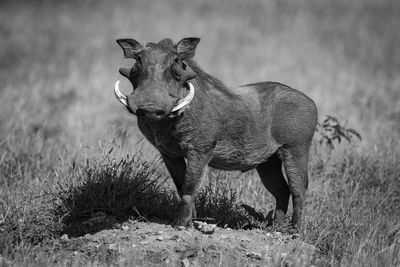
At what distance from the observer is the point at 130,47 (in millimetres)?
4023

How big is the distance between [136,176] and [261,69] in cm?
735

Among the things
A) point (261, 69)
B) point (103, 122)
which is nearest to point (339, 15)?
point (261, 69)

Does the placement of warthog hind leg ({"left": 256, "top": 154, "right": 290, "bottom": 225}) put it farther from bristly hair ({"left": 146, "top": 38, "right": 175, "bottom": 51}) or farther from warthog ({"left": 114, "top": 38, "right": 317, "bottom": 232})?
bristly hair ({"left": 146, "top": 38, "right": 175, "bottom": 51})

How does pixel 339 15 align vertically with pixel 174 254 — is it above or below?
above

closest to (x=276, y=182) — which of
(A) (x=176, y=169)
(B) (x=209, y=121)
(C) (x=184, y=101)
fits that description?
(A) (x=176, y=169)

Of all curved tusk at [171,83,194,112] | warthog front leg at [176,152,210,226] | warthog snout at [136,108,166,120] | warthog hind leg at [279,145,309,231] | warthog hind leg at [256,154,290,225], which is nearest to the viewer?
warthog snout at [136,108,166,120]

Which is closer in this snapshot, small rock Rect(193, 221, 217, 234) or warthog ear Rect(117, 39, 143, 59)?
warthog ear Rect(117, 39, 143, 59)

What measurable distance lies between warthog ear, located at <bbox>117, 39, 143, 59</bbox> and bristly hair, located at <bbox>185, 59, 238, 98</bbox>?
43cm

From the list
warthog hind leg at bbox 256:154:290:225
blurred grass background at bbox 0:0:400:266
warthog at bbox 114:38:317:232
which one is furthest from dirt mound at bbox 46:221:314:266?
warthog hind leg at bbox 256:154:290:225

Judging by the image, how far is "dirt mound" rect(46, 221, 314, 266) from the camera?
3.88 m

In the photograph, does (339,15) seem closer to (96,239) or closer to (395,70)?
(395,70)

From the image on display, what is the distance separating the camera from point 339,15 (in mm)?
15938

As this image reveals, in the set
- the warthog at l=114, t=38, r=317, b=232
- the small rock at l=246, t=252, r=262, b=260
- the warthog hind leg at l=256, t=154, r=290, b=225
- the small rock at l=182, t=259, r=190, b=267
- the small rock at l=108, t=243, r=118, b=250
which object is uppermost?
the warthog at l=114, t=38, r=317, b=232

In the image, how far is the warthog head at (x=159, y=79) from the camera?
3674 mm
